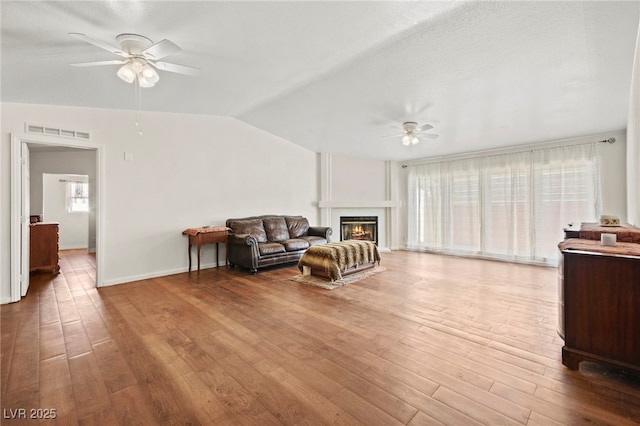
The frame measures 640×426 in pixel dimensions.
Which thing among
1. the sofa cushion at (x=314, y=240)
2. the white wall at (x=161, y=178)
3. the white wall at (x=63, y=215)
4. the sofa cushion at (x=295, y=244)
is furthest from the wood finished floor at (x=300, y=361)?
the white wall at (x=63, y=215)

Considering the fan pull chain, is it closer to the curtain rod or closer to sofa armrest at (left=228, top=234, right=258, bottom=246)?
sofa armrest at (left=228, top=234, right=258, bottom=246)

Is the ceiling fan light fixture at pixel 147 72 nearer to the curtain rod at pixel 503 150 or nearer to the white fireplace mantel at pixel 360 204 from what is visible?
the white fireplace mantel at pixel 360 204

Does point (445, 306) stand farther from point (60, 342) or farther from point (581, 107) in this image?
point (60, 342)

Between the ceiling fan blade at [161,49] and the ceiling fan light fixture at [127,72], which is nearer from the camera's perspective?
the ceiling fan blade at [161,49]

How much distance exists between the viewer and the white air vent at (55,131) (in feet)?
11.2

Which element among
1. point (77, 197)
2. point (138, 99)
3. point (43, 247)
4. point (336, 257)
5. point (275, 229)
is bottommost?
point (336, 257)

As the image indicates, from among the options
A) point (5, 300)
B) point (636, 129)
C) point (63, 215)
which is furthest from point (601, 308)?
point (63, 215)

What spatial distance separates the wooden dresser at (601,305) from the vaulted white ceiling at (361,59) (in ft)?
6.08

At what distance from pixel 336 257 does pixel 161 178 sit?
10.5ft

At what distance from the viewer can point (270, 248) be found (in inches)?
190

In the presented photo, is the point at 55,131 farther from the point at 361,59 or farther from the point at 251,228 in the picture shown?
the point at 361,59

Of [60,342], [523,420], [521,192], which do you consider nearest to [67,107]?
[60,342]

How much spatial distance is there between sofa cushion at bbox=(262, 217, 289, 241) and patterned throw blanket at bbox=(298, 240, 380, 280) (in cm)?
132

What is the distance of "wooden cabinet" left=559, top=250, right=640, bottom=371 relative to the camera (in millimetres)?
1711
